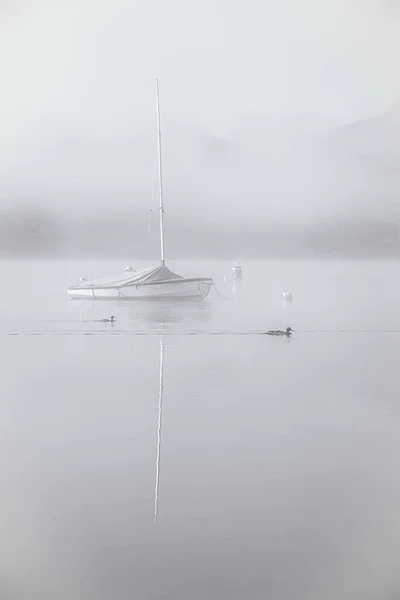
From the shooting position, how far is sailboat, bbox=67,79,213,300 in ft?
64.2

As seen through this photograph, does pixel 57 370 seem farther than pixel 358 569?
Yes

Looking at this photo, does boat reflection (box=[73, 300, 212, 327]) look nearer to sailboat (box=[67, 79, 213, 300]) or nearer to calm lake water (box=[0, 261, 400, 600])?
sailboat (box=[67, 79, 213, 300])

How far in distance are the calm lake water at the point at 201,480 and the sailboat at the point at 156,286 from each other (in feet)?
35.7

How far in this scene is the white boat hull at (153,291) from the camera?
19.7m

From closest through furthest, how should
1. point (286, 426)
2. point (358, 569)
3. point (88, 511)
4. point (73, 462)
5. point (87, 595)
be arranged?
1. point (87, 595)
2. point (358, 569)
3. point (88, 511)
4. point (73, 462)
5. point (286, 426)

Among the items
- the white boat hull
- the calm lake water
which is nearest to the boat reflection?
the white boat hull

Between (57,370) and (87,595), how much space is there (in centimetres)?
543

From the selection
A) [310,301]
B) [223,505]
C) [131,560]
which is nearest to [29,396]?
→ [223,505]

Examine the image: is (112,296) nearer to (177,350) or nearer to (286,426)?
(177,350)

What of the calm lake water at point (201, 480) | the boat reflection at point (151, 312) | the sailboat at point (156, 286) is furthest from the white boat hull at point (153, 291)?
the calm lake water at point (201, 480)

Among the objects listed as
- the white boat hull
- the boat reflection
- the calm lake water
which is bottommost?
the calm lake water

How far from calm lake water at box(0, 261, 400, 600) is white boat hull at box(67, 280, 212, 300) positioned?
1095 cm

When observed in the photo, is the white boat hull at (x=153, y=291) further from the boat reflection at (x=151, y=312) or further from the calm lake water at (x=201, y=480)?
the calm lake water at (x=201, y=480)

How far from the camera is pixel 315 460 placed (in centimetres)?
420
